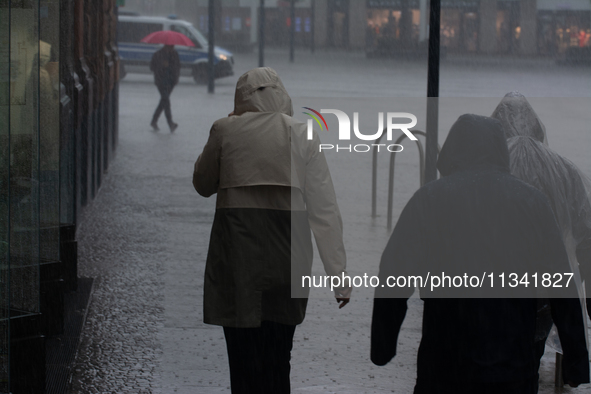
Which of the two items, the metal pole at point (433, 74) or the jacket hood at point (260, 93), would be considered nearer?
the jacket hood at point (260, 93)

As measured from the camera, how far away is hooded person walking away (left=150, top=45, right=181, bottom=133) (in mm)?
15273

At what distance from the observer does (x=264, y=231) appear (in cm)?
328

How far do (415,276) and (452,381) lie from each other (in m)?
0.35

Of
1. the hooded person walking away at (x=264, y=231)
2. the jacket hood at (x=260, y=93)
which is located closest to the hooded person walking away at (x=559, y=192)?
the hooded person walking away at (x=264, y=231)

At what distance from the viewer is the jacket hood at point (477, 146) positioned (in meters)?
2.71

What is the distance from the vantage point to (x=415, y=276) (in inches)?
109

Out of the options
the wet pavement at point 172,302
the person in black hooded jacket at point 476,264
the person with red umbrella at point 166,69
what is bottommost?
the wet pavement at point 172,302

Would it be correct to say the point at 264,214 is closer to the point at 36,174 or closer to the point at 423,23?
the point at 36,174

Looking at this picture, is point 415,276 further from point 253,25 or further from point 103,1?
point 253,25

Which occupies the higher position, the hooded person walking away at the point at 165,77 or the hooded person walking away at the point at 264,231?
the hooded person walking away at the point at 165,77

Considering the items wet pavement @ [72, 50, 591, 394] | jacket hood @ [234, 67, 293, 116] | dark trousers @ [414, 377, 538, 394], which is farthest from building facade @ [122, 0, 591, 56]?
dark trousers @ [414, 377, 538, 394]

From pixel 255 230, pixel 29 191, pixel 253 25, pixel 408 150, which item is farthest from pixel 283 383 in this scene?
pixel 253 25

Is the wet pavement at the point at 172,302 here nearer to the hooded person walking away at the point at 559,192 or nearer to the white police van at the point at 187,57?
the hooded person walking away at the point at 559,192

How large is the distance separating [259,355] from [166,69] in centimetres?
1293
